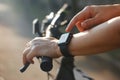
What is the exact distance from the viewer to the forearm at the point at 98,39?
70cm

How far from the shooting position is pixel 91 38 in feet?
2.40

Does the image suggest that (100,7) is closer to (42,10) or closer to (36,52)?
(36,52)

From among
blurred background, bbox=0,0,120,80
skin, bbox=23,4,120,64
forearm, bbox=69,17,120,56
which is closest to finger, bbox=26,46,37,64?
skin, bbox=23,4,120,64

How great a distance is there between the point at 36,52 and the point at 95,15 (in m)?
0.22

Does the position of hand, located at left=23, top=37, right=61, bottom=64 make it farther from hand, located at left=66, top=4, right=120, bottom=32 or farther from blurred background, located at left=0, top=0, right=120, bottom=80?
blurred background, located at left=0, top=0, right=120, bottom=80

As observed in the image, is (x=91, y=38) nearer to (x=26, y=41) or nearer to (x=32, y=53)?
(x=32, y=53)

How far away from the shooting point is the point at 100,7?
86 centimetres

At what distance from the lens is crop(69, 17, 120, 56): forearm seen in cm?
70

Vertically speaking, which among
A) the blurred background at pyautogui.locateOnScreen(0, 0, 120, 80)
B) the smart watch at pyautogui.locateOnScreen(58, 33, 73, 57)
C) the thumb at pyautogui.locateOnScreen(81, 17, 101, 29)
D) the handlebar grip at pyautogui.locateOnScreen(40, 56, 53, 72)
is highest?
the thumb at pyautogui.locateOnScreen(81, 17, 101, 29)

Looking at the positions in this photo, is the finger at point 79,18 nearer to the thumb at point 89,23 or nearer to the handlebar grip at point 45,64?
the thumb at point 89,23

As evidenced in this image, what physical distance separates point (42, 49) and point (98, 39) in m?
0.17

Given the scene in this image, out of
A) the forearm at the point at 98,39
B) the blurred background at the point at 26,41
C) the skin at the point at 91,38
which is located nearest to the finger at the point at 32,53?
the skin at the point at 91,38

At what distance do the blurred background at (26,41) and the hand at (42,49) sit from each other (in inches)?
46.7

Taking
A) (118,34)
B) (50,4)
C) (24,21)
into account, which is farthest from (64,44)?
(24,21)
